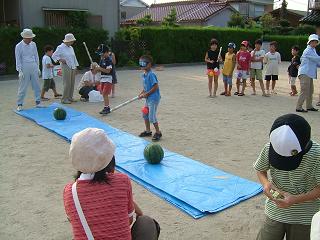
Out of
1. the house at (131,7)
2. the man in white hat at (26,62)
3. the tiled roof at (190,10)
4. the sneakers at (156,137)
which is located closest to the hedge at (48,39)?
the man in white hat at (26,62)

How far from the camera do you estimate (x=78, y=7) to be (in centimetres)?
1950

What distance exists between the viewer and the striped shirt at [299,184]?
93.4 inches

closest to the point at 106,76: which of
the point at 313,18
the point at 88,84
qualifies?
the point at 88,84

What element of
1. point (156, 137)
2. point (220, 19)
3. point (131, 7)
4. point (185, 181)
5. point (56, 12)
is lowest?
point (185, 181)

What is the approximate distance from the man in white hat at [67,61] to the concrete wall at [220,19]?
3022cm

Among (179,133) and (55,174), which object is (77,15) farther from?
(55,174)

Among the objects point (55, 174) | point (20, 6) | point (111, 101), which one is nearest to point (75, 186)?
point (55, 174)

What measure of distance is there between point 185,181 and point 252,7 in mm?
51759

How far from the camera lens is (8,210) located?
163 inches

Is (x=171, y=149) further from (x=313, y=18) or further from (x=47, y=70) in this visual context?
(x=313, y=18)

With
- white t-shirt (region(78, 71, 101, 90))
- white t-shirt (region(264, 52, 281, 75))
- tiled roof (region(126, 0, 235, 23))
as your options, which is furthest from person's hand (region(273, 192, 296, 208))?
tiled roof (region(126, 0, 235, 23))

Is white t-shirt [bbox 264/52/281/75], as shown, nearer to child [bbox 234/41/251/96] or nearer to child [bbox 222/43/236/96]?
child [bbox 234/41/251/96]

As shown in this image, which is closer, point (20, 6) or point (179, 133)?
point (179, 133)

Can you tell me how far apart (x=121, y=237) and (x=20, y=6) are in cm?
1781
